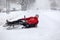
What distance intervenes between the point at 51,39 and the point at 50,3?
95.3 metres

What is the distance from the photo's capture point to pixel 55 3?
101 metres

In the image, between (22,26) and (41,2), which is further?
(41,2)

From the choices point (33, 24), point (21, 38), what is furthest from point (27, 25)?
point (21, 38)

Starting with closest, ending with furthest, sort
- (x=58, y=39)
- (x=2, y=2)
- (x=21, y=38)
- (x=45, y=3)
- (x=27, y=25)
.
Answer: (x=58, y=39) → (x=21, y=38) → (x=27, y=25) → (x=2, y=2) → (x=45, y=3)

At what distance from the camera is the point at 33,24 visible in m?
17.6

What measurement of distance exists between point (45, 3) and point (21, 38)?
10296 cm

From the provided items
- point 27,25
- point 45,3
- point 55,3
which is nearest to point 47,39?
point 27,25

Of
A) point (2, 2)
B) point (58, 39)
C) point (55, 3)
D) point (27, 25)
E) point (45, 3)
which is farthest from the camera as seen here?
point (45, 3)

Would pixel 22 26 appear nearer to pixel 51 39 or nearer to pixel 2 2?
pixel 51 39

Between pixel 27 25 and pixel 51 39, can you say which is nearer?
pixel 51 39

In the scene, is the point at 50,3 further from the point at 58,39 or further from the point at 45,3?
the point at 58,39

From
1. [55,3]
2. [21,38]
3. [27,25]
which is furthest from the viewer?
[55,3]

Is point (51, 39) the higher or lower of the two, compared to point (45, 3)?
higher

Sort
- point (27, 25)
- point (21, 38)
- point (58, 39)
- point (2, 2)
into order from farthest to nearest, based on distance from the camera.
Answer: point (2, 2) → point (27, 25) → point (21, 38) → point (58, 39)
